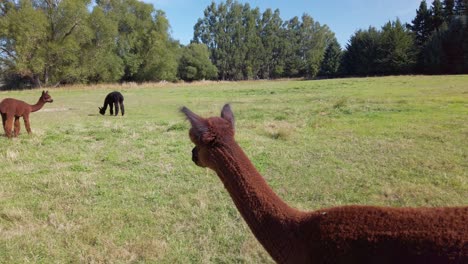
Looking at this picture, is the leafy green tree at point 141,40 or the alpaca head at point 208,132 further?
the leafy green tree at point 141,40

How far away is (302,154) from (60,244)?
18.6ft

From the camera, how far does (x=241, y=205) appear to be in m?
2.14

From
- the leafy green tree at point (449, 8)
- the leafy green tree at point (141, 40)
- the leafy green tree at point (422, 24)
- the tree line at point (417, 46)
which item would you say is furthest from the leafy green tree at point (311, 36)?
the leafy green tree at point (141, 40)

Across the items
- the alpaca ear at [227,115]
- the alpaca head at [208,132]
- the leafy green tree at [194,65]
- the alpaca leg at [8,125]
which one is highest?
the leafy green tree at [194,65]

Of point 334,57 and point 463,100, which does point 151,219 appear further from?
point 334,57

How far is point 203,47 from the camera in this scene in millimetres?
83312

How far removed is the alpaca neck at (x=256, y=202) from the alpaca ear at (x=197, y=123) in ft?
0.45

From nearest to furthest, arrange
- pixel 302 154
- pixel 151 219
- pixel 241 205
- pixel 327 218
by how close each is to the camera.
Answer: pixel 327 218 → pixel 241 205 → pixel 151 219 → pixel 302 154

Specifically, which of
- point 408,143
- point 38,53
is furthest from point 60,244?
point 38,53

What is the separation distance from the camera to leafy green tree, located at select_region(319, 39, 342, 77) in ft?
256

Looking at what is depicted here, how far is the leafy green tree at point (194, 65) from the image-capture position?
259 ft

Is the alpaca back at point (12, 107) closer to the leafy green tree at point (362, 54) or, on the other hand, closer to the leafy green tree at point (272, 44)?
the leafy green tree at point (362, 54)

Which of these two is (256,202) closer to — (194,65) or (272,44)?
(194,65)

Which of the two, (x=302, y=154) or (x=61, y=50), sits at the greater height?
(x=61, y=50)
